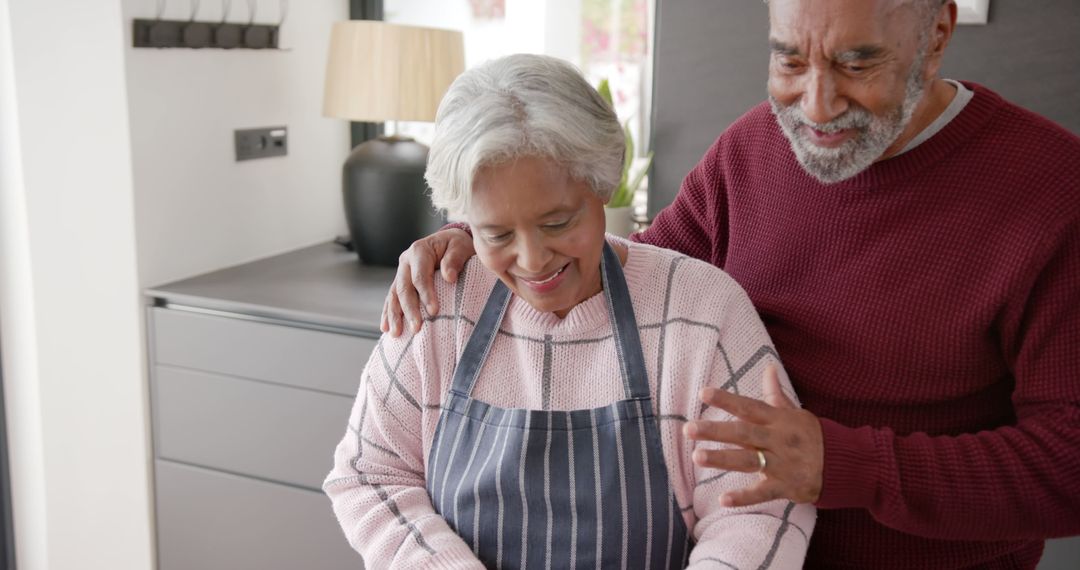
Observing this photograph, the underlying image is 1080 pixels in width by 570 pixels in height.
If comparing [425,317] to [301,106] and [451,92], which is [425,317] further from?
[301,106]

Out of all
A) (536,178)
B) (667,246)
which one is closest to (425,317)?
(536,178)

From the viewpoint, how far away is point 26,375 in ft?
8.51

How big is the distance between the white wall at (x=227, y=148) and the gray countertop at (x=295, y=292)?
76 millimetres

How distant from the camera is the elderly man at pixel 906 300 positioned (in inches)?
49.5

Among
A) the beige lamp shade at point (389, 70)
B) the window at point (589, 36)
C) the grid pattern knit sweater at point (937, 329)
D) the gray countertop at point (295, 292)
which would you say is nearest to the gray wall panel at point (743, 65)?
the window at point (589, 36)

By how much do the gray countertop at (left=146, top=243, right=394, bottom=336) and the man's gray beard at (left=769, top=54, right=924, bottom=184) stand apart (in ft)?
3.68

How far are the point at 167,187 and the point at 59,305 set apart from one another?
38cm

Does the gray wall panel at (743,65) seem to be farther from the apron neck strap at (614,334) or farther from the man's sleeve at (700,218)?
the apron neck strap at (614,334)

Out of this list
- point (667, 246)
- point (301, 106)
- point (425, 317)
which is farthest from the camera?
point (301, 106)

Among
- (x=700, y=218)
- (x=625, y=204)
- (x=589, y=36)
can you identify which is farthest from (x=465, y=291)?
(x=589, y=36)

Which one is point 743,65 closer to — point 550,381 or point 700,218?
point 700,218

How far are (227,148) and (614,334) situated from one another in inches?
64.4

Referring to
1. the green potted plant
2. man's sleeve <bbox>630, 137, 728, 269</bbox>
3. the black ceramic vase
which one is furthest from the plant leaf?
man's sleeve <bbox>630, 137, 728, 269</bbox>

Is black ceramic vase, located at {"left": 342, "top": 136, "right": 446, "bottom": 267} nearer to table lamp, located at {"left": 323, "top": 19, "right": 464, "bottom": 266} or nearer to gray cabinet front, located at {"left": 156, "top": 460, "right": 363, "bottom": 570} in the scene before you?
table lamp, located at {"left": 323, "top": 19, "right": 464, "bottom": 266}
